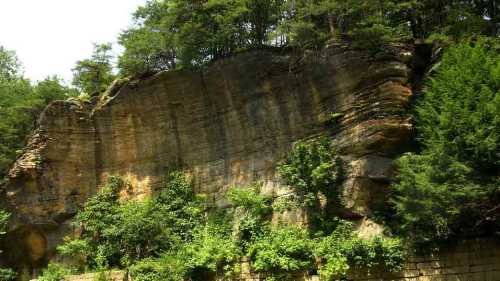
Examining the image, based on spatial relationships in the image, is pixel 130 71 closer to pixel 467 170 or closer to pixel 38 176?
pixel 38 176

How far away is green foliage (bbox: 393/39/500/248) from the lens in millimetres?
13805

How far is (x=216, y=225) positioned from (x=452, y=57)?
31.9 feet

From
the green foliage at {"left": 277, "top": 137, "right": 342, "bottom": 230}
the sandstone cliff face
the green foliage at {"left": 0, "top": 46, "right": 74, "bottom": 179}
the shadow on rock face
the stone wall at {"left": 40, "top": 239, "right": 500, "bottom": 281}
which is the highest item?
the green foliage at {"left": 0, "top": 46, "right": 74, "bottom": 179}

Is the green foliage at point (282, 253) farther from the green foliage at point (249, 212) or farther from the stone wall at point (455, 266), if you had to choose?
the stone wall at point (455, 266)

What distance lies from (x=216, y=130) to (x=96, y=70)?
34.4ft

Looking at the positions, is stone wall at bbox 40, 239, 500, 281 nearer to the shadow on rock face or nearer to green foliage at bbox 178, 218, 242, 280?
green foliage at bbox 178, 218, 242, 280

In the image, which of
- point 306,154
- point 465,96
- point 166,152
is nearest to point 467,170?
point 465,96

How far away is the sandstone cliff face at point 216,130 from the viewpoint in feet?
56.2

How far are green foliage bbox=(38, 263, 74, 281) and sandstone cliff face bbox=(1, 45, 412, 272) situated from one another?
153 centimetres

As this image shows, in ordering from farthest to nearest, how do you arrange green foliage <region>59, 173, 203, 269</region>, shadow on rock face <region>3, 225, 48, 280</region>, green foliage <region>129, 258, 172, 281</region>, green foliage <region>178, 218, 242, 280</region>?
shadow on rock face <region>3, 225, 48, 280</region>, green foliage <region>59, 173, 203, 269</region>, green foliage <region>129, 258, 172, 281</region>, green foliage <region>178, 218, 242, 280</region>

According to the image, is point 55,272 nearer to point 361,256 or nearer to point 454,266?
point 361,256

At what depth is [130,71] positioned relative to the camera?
2428 centimetres

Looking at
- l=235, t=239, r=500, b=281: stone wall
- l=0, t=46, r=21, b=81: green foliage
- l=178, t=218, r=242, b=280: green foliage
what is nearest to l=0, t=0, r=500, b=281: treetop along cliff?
l=178, t=218, r=242, b=280: green foliage

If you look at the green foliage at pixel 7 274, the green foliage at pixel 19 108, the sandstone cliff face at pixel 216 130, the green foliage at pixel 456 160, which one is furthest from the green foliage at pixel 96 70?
the green foliage at pixel 456 160
